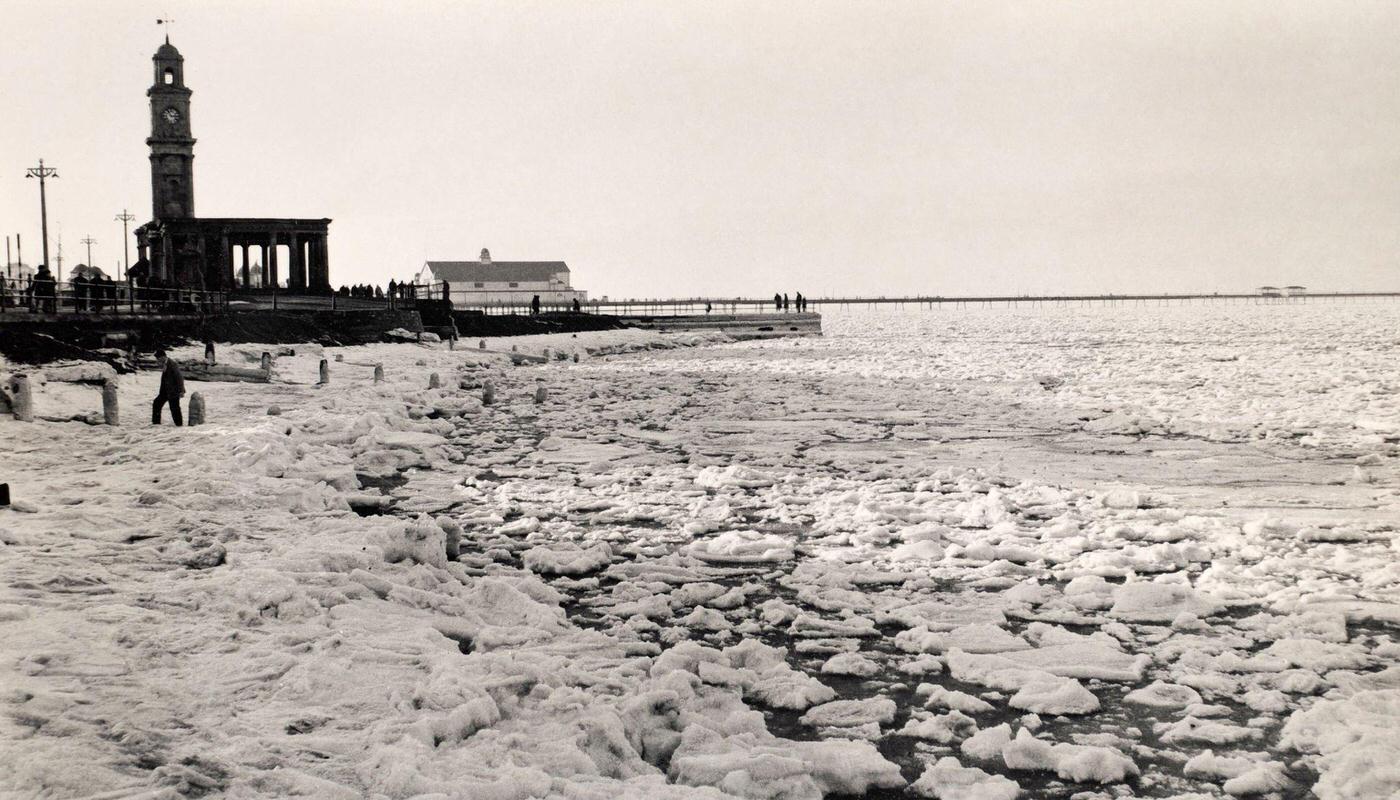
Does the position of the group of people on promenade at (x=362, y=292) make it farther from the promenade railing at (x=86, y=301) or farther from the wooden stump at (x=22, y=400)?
the wooden stump at (x=22, y=400)

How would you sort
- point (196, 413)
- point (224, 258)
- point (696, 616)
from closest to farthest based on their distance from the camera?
point (696, 616)
point (196, 413)
point (224, 258)

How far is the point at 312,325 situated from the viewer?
35.5 m

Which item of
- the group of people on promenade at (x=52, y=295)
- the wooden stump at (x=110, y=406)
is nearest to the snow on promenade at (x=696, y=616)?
the wooden stump at (x=110, y=406)

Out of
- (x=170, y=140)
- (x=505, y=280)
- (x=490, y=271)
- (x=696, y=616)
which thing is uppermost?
(x=170, y=140)

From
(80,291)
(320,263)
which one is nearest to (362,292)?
(320,263)

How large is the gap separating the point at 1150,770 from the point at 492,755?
289 cm

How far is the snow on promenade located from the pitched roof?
91.0 m

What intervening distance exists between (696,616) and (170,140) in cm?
5556

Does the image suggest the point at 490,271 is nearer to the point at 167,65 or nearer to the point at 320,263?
the point at 167,65

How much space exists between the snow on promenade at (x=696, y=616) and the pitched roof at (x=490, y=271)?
90969 mm

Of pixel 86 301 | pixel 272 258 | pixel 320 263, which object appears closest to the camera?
pixel 86 301

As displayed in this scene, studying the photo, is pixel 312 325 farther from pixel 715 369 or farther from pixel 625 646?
pixel 625 646

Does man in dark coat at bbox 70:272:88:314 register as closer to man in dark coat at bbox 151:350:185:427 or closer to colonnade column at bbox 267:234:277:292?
man in dark coat at bbox 151:350:185:427

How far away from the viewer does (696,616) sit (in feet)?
22.5
